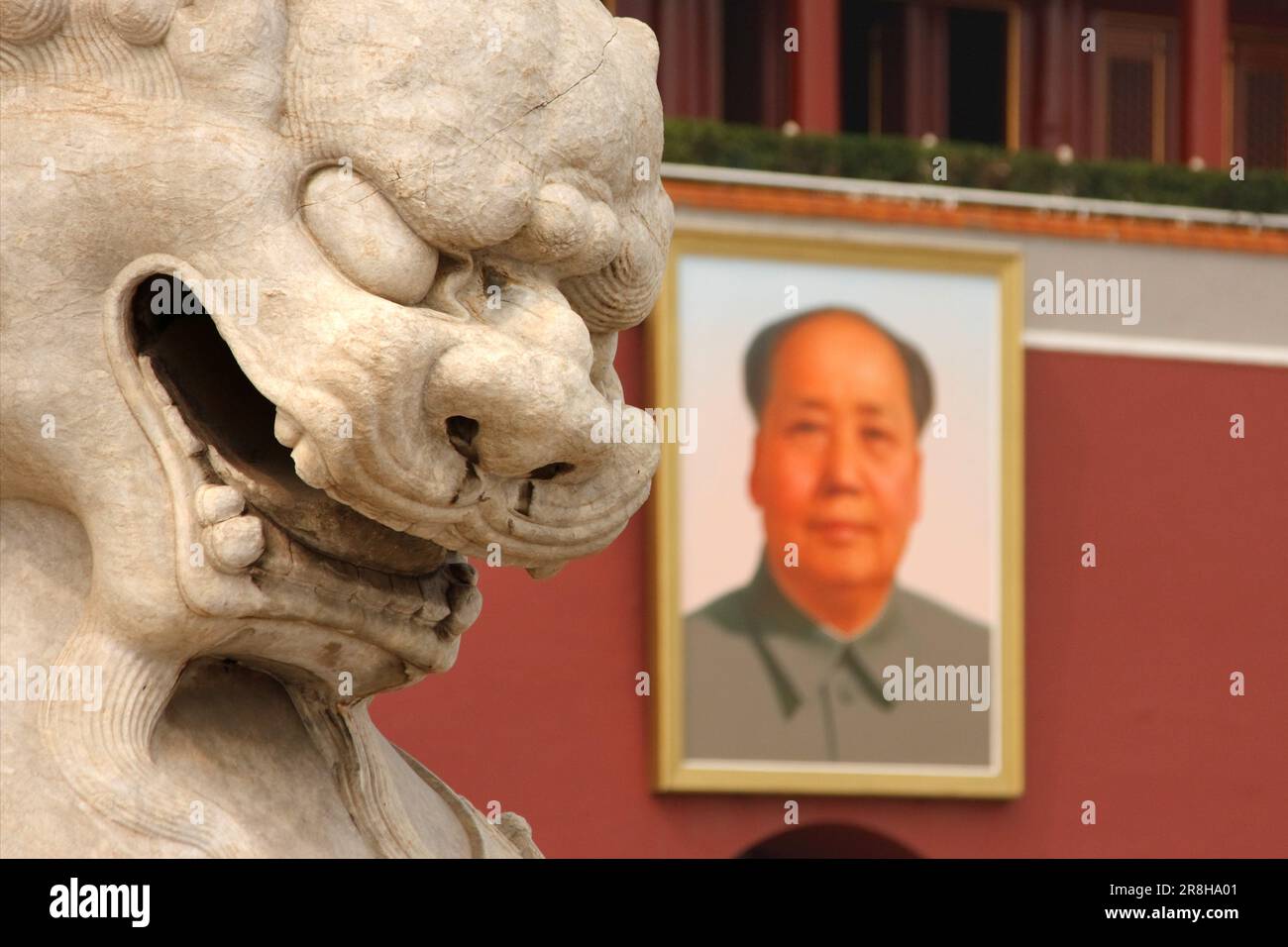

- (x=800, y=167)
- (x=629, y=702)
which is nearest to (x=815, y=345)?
(x=800, y=167)

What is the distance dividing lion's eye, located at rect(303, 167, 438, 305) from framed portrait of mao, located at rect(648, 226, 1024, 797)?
10.2m

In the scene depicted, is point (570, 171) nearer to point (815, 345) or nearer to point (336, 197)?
point (336, 197)

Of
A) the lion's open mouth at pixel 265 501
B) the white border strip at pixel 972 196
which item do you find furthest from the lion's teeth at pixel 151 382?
the white border strip at pixel 972 196

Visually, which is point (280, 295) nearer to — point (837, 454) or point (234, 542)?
point (234, 542)

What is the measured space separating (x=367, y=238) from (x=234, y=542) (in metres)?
0.25

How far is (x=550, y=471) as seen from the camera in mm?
2207

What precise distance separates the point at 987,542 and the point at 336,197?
1131 cm

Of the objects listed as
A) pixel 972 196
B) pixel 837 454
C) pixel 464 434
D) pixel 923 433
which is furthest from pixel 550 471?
pixel 972 196

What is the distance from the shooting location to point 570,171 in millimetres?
Answer: 2193

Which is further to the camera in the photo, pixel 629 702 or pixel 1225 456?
pixel 1225 456

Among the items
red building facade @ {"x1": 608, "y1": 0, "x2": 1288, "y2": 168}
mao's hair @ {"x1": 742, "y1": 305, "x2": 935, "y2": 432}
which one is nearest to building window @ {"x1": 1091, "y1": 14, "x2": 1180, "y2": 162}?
red building facade @ {"x1": 608, "y1": 0, "x2": 1288, "y2": 168}

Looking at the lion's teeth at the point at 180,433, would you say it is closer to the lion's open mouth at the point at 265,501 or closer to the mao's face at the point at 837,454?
the lion's open mouth at the point at 265,501

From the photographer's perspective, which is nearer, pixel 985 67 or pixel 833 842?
pixel 833 842

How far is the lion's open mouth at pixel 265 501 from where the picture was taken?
7.09ft
